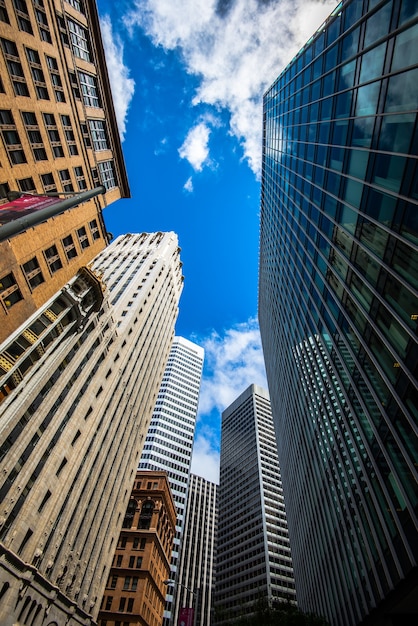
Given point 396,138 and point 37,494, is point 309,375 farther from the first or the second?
point 37,494

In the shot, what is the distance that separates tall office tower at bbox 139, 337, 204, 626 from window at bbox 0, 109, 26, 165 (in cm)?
9733

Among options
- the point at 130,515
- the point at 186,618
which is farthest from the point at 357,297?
the point at 130,515

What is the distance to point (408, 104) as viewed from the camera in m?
14.3

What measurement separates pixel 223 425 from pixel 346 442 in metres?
160

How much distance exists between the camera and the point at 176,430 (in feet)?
409

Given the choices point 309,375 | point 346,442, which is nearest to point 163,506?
point 309,375

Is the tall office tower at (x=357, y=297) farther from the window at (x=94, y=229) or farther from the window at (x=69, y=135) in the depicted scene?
the window at (x=69, y=135)

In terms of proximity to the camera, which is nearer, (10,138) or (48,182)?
(10,138)

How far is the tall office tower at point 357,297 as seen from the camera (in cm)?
1505

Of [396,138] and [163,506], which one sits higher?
[396,138]

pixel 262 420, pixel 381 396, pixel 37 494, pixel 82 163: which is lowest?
pixel 262 420

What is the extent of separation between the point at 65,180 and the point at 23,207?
97.9 ft

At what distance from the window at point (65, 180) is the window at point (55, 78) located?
7.13 m

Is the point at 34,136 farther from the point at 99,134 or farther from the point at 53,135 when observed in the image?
the point at 99,134
